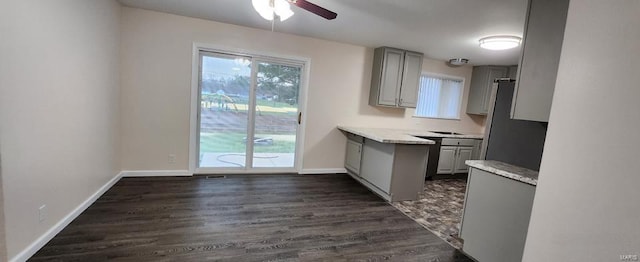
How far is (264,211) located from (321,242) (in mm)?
844

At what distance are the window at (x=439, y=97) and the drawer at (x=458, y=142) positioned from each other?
82 cm

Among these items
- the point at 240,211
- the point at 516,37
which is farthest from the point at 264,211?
the point at 516,37

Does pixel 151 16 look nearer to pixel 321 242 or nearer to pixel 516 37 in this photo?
pixel 321 242

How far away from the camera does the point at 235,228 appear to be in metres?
A: 2.47

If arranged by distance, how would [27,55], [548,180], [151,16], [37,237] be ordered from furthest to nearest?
[151,16] < [37,237] < [27,55] < [548,180]

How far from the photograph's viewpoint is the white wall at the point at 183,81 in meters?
3.47

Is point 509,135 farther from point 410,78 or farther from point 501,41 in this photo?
point 410,78

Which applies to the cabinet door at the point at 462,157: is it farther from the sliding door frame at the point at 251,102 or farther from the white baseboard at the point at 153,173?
the white baseboard at the point at 153,173

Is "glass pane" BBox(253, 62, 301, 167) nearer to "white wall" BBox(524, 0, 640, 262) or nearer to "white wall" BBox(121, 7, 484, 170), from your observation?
"white wall" BBox(121, 7, 484, 170)

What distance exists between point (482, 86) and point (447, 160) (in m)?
1.81

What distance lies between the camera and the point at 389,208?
128 inches

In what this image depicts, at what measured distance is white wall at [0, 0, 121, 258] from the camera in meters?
1.67

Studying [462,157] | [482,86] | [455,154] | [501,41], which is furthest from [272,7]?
[482,86]

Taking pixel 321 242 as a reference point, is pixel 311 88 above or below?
above
